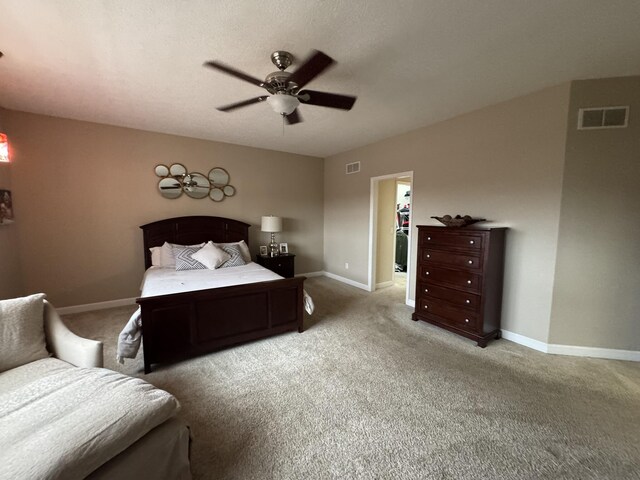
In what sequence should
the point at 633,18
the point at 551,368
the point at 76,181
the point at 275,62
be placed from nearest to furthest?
the point at 633,18 < the point at 275,62 < the point at 551,368 < the point at 76,181

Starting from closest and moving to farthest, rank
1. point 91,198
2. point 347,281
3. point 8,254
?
point 8,254 < point 91,198 < point 347,281

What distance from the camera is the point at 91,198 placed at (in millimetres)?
3756

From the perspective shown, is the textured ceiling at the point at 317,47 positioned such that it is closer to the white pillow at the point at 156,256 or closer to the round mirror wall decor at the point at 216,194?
the round mirror wall decor at the point at 216,194

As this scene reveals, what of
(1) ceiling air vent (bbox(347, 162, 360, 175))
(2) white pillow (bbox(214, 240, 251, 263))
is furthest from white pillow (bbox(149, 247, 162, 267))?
(1) ceiling air vent (bbox(347, 162, 360, 175))

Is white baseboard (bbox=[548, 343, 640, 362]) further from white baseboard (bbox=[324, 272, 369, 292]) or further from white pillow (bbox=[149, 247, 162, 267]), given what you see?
white pillow (bbox=[149, 247, 162, 267])

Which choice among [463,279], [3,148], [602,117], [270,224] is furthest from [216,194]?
[602,117]

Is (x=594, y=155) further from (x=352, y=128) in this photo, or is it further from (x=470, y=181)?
(x=352, y=128)

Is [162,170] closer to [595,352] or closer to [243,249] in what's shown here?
[243,249]

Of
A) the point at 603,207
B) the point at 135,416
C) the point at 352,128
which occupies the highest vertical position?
the point at 352,128

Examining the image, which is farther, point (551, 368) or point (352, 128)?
point (352, 128)

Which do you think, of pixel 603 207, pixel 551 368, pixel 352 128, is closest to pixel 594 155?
pixel 603 207

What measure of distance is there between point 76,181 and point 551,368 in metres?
6.07

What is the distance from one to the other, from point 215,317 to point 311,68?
7.78 feet

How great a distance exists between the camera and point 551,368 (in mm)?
2418
